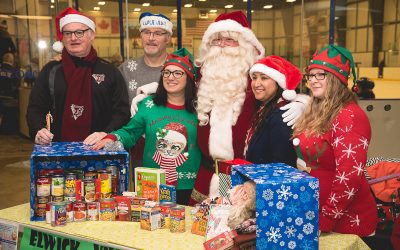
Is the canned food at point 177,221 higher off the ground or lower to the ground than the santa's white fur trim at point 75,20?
lower

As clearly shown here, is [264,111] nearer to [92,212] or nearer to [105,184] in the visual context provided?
[105,184]

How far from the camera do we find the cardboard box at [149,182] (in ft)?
7.50

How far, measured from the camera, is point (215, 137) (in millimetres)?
2695

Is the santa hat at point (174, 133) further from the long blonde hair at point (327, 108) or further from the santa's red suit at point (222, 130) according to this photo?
the long blonde hair at point (327, 108)

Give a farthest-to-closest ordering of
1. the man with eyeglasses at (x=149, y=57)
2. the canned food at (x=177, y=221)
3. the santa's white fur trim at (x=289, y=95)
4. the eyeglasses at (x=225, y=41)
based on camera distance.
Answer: the man with eyeglasses at (x=149, y=57)
the eyeglasses at (x=225, y=41)
the santa's white fur trim at (x=289, y=95)
the canned food at (x=177, y=221)

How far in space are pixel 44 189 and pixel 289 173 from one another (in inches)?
47.8

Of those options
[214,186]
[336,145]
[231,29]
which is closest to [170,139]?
[214,186]

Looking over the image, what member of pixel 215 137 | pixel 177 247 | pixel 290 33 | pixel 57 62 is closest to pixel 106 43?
pixel 290 33

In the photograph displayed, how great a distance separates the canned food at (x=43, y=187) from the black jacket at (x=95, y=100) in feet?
2.40

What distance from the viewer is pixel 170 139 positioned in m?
2.74

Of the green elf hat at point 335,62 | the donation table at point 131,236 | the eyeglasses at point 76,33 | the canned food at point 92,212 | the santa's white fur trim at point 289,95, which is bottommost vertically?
the donation table at point 131,236

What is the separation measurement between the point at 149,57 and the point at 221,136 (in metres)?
1.17

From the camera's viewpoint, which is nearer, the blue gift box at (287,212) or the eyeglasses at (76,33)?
the blue gift box at (287,212)

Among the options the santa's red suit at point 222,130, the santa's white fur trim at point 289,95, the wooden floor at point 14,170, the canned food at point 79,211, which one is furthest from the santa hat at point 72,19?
the wooden floor at point 14,170
